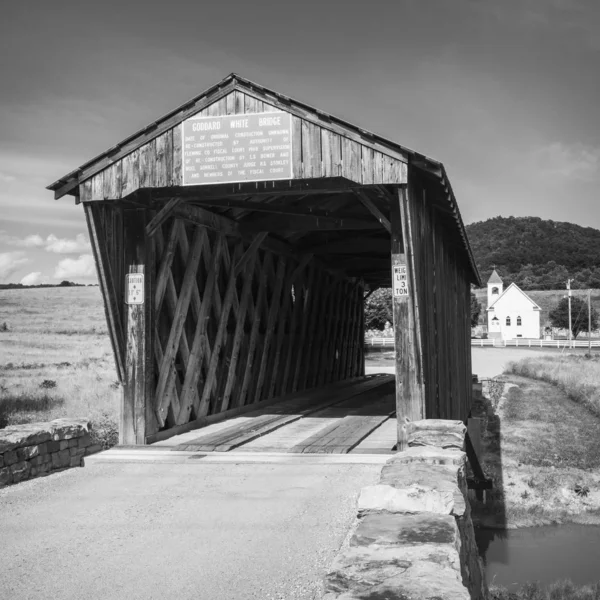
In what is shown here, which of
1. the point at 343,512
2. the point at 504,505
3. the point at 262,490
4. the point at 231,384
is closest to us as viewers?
the point at 343,512

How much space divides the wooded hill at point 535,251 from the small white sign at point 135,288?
119945mm

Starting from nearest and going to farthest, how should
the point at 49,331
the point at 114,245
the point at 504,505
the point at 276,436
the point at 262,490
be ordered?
1. the point at 262,490
2. the point at 114,245
3. the point at 276,436
4. the point at 504,505
5. the point at 49,331

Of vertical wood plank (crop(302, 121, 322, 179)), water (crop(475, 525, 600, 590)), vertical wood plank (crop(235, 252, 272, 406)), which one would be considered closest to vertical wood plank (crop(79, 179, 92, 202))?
vertical wood plank (crop(302, 121, 322, 179))

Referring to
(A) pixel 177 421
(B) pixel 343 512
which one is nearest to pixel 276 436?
(A) pixel 177 421

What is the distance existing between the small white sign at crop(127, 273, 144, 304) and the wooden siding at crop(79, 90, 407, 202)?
0.95 meters

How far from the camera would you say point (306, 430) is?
9.65 m

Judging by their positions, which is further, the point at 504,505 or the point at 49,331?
the point at 49,331

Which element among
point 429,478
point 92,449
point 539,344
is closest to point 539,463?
point 92,449

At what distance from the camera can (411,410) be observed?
754 cm

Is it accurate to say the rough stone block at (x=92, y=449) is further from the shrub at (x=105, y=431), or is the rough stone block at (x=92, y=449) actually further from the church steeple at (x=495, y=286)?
the church steeple at (x=495, y=286)

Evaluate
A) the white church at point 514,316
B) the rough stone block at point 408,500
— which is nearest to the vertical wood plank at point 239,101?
the rough stone block at point 408,500

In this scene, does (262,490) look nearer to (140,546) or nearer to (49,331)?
(140,546)

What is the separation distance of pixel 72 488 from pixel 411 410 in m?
3.48

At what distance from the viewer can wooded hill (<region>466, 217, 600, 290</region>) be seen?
419 ft
